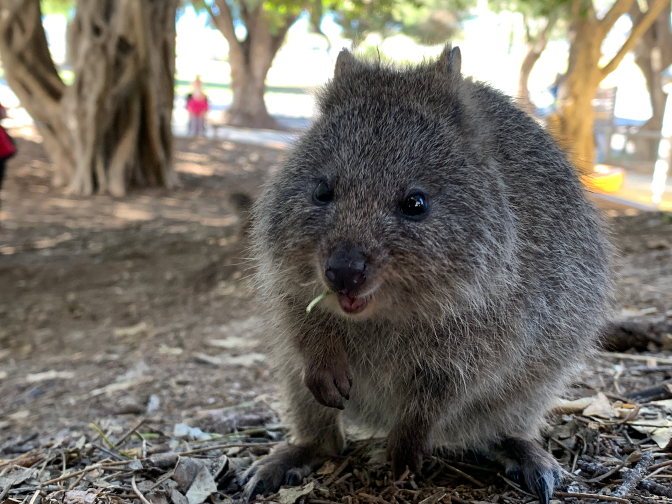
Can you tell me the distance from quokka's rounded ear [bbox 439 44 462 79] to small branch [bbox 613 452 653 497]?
1.79 meters

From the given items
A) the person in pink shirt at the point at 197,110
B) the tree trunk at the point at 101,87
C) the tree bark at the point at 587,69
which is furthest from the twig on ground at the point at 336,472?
the person in pink shirt at the point at 197,110

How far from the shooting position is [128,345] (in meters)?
5.49

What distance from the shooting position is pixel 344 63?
9.27 ft

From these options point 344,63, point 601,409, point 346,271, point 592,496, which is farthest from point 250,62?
point 592,496

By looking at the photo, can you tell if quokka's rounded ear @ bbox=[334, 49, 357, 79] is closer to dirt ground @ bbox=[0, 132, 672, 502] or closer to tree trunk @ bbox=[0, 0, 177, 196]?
dirt ground @ bbox=[0, 132, 672, 502]

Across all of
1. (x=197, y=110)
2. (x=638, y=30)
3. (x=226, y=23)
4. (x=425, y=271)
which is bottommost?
(x=425, y=271)

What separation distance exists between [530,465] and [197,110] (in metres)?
18.6

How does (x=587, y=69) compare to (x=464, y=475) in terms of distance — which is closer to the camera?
(x=464, y=475)

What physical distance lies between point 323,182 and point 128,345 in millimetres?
3734

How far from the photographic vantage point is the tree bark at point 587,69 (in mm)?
9812

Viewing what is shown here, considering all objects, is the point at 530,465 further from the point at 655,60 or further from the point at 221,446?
the point at 655,60

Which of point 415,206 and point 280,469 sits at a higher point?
point 415,206

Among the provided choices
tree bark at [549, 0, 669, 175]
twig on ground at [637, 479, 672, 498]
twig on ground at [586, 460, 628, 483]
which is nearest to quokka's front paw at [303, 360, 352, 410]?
twig on ground at [586, 460, 628, 483]

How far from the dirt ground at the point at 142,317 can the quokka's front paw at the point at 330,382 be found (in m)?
0.98
